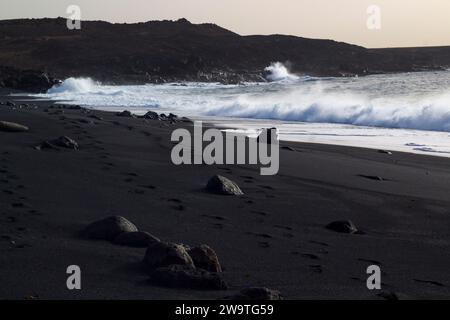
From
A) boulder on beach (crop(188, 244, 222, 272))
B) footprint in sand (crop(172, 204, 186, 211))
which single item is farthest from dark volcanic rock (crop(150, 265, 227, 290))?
footprint in sand (crop(172, 204, 186, 211))

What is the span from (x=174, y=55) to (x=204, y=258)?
6594 centimetres

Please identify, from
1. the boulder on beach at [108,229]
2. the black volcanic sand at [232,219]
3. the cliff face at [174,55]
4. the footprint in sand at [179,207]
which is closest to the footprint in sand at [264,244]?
the black volcanic sand at [232,219]

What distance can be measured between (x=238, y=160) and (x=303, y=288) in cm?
504

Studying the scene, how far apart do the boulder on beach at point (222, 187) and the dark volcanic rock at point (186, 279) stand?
2.68 m

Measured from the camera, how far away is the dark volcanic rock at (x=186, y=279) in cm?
382

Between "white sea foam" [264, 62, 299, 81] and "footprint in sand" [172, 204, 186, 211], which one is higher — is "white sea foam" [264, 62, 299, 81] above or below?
above

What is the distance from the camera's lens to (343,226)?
547 centimetres

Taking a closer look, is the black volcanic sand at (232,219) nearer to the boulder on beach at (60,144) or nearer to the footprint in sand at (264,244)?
the footprint in sand at (264,244)

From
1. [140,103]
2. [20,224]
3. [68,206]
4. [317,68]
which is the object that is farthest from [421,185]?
[317,68]

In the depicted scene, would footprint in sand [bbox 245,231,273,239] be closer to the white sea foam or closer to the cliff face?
the cliff face

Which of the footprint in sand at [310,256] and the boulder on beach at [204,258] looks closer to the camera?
the boulder on beach at [204,258]
